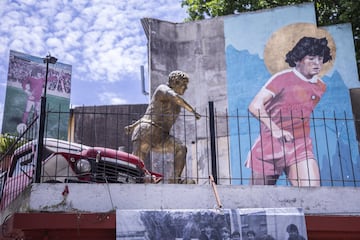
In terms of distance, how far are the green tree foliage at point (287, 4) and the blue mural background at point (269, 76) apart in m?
0.70

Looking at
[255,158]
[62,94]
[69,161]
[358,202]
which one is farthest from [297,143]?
[62,94]

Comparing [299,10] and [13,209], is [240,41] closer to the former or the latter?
[299,10]

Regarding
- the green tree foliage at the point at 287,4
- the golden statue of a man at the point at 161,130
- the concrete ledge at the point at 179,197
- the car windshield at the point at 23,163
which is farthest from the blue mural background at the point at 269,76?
the concrete ledge at the point at 179,197

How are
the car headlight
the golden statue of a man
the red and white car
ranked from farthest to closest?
the golden statue of a man, the car headlight, the red and white car

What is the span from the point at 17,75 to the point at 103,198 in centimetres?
1927

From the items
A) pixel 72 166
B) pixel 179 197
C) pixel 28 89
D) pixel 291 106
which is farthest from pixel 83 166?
pixel 28 89

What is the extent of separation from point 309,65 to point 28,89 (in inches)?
578

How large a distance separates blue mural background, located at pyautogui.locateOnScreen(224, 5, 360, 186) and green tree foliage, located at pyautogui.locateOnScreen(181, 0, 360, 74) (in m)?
0.70

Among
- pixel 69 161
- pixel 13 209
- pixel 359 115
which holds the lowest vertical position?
pixel 13 209

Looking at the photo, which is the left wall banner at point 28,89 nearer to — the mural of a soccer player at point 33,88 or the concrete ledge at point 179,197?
the mural of a soccer player at point 33,88

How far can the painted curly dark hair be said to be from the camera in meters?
14.5

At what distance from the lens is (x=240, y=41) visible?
607 inches

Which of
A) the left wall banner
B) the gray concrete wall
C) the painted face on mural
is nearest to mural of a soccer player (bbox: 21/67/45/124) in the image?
the left wall banner

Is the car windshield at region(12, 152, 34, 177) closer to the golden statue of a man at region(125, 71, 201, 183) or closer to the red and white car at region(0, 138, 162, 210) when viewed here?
the red and white car at region(0, 138, 162, 210)
